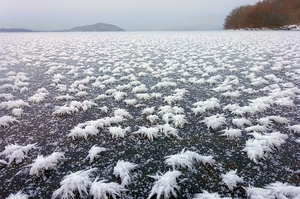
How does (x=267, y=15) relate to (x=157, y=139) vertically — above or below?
above

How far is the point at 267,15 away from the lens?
48.7 metres

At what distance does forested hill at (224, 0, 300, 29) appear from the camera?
4472cm

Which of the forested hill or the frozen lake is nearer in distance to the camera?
the frozen lake

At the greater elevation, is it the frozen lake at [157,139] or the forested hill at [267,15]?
the forested hill at [267,15]

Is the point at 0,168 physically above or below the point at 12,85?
below

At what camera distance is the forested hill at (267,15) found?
44.7m

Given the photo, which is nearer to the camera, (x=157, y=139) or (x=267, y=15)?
(x=157, y=139)

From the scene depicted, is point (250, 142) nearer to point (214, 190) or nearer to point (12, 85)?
point (214, 190)

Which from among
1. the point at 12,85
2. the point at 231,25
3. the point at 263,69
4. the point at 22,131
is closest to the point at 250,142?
the point at 22,131

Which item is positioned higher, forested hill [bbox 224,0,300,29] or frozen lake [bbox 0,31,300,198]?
forested hill [bbox 224,0,300,29]

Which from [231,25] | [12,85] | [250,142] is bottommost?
[250,142]

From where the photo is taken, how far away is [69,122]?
3.97m

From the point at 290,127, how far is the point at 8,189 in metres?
4.78

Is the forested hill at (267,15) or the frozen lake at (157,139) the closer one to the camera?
the frozen lake at (157,139)
